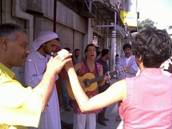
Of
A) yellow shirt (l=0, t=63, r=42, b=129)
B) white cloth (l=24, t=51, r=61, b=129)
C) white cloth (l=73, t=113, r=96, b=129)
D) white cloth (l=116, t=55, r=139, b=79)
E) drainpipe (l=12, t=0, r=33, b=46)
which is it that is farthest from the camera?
white cloth (l=116, t=55, r=139, b=79)

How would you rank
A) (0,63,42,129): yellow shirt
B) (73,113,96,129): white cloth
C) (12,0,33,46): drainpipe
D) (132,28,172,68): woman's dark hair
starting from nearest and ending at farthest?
(0,63,42,129): yellow shirt, (132,28,172,68): woman's dark hair, (73,113,96,129): white cloth, (12,0,33,46): drainpipe

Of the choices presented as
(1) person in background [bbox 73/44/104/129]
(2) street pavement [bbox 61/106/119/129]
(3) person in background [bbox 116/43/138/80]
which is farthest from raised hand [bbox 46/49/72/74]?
(3) person in background [bbox 116/43/138/80]

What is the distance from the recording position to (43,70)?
17.5 ft

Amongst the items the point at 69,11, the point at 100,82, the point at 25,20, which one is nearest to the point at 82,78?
the point at 100,82

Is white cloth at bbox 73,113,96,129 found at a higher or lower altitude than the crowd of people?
lower

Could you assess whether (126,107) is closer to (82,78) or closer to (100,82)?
(82,78)

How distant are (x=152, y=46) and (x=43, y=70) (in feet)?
8.84

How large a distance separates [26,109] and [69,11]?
13.2 m

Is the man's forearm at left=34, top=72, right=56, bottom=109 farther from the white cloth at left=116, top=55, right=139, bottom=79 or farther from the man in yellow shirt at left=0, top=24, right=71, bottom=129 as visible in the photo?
the white cloth at left=116, top=55, right=139, bottom=79

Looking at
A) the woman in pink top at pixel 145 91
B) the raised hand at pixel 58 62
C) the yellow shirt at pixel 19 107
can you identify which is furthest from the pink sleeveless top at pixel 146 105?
the yellow shirt at pixel 19 107

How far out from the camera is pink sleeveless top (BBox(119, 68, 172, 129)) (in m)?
2.72

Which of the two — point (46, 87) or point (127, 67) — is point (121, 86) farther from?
point (127, 67)

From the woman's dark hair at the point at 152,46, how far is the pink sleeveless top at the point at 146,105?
124 mm

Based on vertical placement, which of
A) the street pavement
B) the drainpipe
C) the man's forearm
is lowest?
the street pavement
